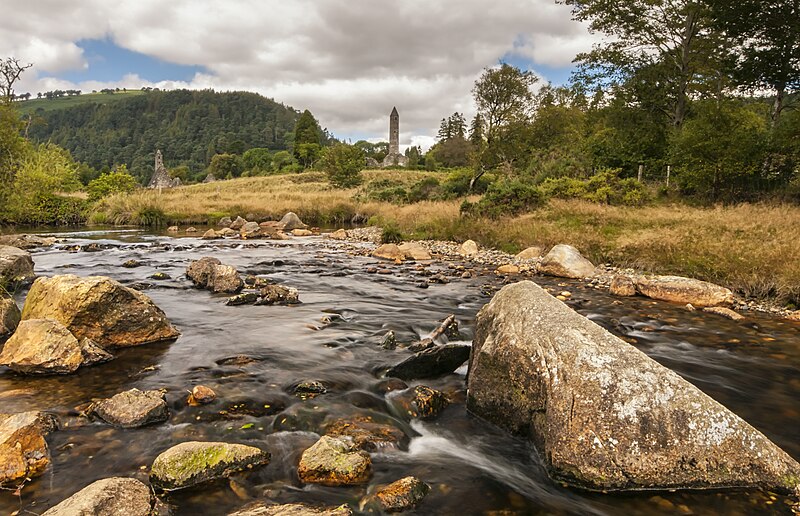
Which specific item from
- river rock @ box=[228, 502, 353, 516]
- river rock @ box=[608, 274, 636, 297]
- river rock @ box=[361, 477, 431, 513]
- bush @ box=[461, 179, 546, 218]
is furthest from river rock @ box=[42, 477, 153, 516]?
bush @ box=[461, 179, 546, 218]

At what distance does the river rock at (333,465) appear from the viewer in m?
4.22

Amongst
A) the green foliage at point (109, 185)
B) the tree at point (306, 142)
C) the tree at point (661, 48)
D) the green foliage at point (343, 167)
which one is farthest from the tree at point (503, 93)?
the tree at point (306, 142)

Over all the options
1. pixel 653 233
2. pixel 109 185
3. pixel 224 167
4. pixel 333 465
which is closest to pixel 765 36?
pixel 653 233

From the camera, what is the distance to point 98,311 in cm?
752

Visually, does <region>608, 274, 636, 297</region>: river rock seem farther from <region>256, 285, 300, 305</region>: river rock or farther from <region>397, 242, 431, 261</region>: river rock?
<region>256, 285, 300, 305</region>: river rock

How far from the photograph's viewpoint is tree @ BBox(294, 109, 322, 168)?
97812 millimetres

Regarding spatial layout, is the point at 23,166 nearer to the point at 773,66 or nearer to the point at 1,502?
the point at 1,502

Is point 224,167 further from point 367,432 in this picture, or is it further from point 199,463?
point 199,463

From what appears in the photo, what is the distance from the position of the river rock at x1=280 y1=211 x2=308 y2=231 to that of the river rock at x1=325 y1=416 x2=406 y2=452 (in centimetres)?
2871

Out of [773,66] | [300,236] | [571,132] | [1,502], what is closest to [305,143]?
[571,132]

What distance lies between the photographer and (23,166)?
103ft

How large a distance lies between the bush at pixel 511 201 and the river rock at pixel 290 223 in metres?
15.2

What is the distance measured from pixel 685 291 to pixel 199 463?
12140 mm

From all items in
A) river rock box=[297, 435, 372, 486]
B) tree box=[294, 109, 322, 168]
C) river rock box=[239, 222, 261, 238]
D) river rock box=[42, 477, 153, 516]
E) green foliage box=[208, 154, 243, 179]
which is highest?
tree box=[294, 109, 322, 168]
